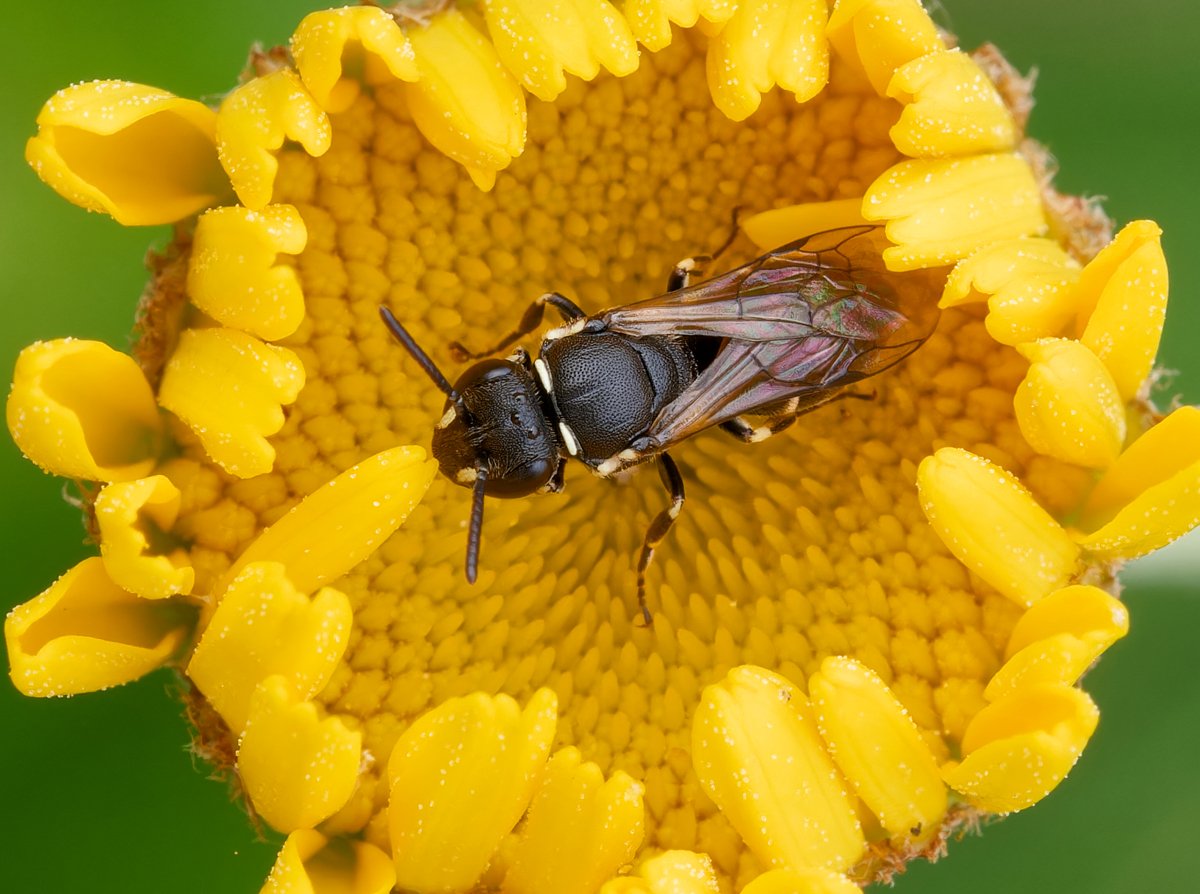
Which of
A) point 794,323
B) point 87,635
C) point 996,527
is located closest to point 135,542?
point 87,635

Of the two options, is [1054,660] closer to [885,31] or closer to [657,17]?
[885,31]

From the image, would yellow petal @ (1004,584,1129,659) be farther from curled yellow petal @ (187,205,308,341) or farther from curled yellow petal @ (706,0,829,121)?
curled yellow petal @ (187,205,308,341)

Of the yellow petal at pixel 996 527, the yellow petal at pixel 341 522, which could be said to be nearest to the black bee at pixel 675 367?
the yellow petal at pixel 341 522

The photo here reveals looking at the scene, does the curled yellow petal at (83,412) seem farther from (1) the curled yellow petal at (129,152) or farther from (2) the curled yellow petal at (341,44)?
(2) the curled yellow petal at (341,44)

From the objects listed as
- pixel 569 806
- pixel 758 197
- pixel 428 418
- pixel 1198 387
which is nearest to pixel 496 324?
pixel 428 418

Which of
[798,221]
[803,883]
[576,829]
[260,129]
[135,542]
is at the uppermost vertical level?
[260,129]

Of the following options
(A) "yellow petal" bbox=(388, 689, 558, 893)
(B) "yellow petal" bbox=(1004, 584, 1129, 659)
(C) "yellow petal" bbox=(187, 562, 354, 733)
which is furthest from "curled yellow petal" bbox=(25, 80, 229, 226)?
(B) "yellow petal" bbox=(1004, 584, 1129, 659)
